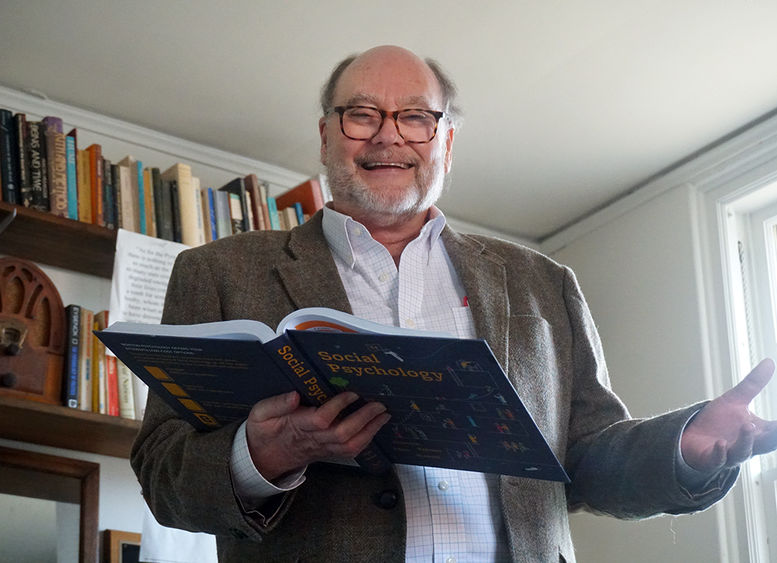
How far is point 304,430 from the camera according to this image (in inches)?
43.0

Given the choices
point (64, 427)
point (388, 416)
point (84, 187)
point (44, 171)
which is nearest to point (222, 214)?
point (84, 187)

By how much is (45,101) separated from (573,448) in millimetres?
2070

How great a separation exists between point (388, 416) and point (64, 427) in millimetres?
1509

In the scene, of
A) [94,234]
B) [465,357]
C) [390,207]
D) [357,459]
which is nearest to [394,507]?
[357,459]

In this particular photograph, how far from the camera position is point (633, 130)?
3061 mm

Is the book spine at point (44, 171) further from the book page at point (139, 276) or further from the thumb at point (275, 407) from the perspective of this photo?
the thumb at point (275, 407)

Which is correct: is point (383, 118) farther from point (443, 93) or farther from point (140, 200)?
point (140, 200)

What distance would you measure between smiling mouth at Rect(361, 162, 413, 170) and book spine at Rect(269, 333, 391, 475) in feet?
1.98

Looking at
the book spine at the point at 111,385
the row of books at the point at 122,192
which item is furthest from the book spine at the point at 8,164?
the book spine at the point at 111,385

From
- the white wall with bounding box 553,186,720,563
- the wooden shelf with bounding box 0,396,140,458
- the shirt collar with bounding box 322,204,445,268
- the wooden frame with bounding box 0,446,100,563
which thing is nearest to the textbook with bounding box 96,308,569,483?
the shirt collar with bounding box 322,204,445,268

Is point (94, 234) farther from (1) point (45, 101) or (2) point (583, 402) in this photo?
(2) point (583, 402)

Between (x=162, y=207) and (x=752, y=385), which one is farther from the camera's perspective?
(x=162, y=207)

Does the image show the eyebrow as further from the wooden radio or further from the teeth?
the wooden radio

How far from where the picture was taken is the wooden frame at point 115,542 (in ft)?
8.10
